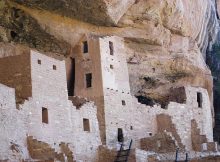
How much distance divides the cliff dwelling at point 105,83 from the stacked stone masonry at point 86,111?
4 cm

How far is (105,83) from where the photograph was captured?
30.1m

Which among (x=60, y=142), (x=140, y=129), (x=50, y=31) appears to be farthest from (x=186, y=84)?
(x=60, y=142)

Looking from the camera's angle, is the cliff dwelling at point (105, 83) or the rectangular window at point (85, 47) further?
the rectangular window at point (85, 47)

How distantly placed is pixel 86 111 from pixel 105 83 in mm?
2594

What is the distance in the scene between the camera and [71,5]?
93.6 feet

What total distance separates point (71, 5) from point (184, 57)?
7.15 m

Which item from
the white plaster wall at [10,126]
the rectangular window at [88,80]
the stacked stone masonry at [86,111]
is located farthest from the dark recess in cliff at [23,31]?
the white plaster wall at [10,126]

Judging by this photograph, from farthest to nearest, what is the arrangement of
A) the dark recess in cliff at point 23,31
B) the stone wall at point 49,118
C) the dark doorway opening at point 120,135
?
the dark doorway opening at point 120,135 → the dark recess in cliff at point 23,31 → the stone wall at point 49,118

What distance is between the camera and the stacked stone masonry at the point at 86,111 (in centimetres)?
2395

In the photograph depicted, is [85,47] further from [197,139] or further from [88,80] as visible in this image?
[197,139]

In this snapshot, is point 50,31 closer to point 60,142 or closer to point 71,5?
point 71,5

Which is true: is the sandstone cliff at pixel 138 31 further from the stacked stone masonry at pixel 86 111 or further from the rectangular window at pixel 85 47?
the stacked stone masonry at pixel 86 111

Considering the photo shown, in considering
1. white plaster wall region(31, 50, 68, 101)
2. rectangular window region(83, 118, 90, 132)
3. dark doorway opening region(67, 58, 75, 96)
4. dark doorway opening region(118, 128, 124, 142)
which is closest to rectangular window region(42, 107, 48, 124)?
white plaster wall region(31, 50, 68, 101)

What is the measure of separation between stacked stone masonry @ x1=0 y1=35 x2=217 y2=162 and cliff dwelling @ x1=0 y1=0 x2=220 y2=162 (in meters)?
0.04
